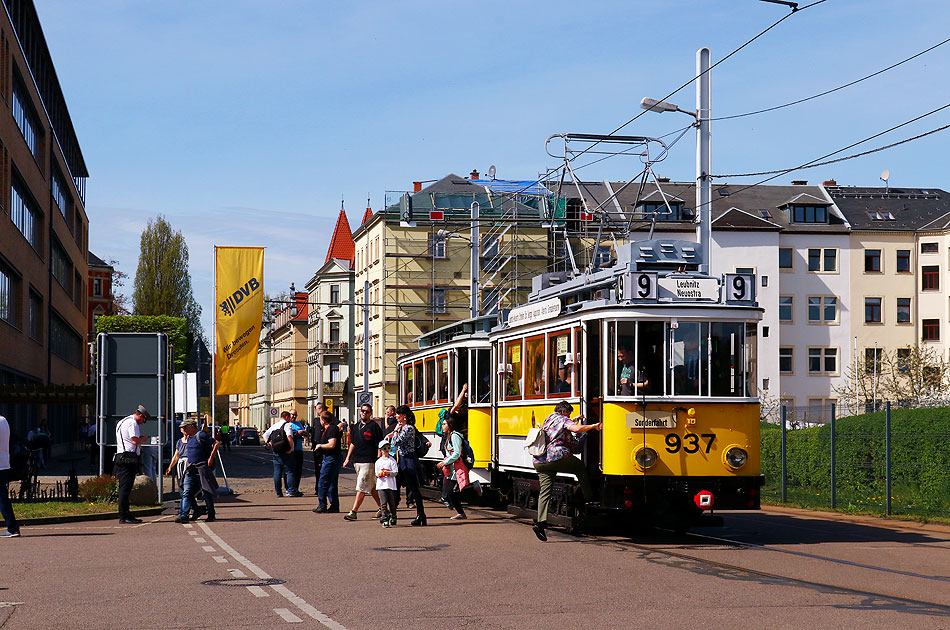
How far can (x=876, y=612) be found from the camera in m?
10.1

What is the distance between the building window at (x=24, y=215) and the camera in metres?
44.8

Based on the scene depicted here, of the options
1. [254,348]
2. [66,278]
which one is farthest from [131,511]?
[66,278]

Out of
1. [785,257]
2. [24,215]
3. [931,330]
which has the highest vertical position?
[785,257]

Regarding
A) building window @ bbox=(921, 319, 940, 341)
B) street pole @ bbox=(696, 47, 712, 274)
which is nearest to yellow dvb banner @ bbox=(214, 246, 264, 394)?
street pole @ bbox=(696, 47, 712, 274)

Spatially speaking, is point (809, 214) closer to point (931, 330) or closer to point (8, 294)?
point (931, 330)

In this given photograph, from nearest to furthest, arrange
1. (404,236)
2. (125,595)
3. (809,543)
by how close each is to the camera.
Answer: (125,595) < (809,543) < (404,236)

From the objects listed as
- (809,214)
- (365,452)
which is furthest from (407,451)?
(809,214)

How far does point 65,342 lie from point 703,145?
50289 mm

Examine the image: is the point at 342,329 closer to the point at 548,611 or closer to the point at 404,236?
the point at 404,236

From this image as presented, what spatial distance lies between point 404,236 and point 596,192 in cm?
1182

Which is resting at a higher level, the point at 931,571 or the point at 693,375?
the point at 693,375

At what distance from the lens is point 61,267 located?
209 ft

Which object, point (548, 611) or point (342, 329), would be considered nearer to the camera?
point (548, 611)

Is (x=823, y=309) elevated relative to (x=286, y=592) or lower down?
elevated
